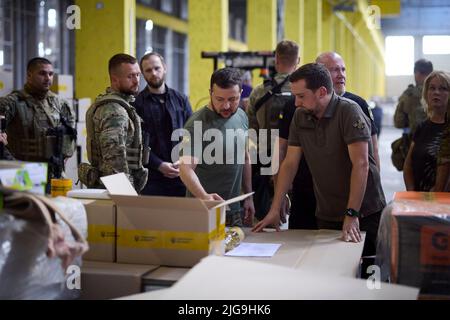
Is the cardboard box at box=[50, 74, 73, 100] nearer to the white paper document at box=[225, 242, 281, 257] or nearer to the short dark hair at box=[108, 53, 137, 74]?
the short dark hair at box=[108, 53, 137, 74]

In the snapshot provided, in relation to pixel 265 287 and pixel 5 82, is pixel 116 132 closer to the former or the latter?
pixel 265 287

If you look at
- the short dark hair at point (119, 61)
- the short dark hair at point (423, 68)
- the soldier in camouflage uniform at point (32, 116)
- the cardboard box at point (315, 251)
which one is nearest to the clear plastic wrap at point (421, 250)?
the cardboard box at point (315, 251)

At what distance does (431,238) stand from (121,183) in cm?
135

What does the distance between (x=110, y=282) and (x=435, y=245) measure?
3.78 feet

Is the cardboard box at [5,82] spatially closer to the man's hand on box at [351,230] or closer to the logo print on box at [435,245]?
the man's hand on box at [351,230]

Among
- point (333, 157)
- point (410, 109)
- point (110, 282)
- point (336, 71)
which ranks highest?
point (336, 71)

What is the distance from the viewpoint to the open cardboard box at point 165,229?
8.41 ft

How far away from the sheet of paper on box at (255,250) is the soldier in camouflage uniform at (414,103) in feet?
14.9

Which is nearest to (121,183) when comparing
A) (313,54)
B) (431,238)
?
(431,238)

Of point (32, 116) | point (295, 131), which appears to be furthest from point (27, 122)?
point (295, 131)

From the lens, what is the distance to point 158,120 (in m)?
5.04

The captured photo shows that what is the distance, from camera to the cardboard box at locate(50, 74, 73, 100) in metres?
7.76

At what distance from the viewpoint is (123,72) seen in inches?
169
